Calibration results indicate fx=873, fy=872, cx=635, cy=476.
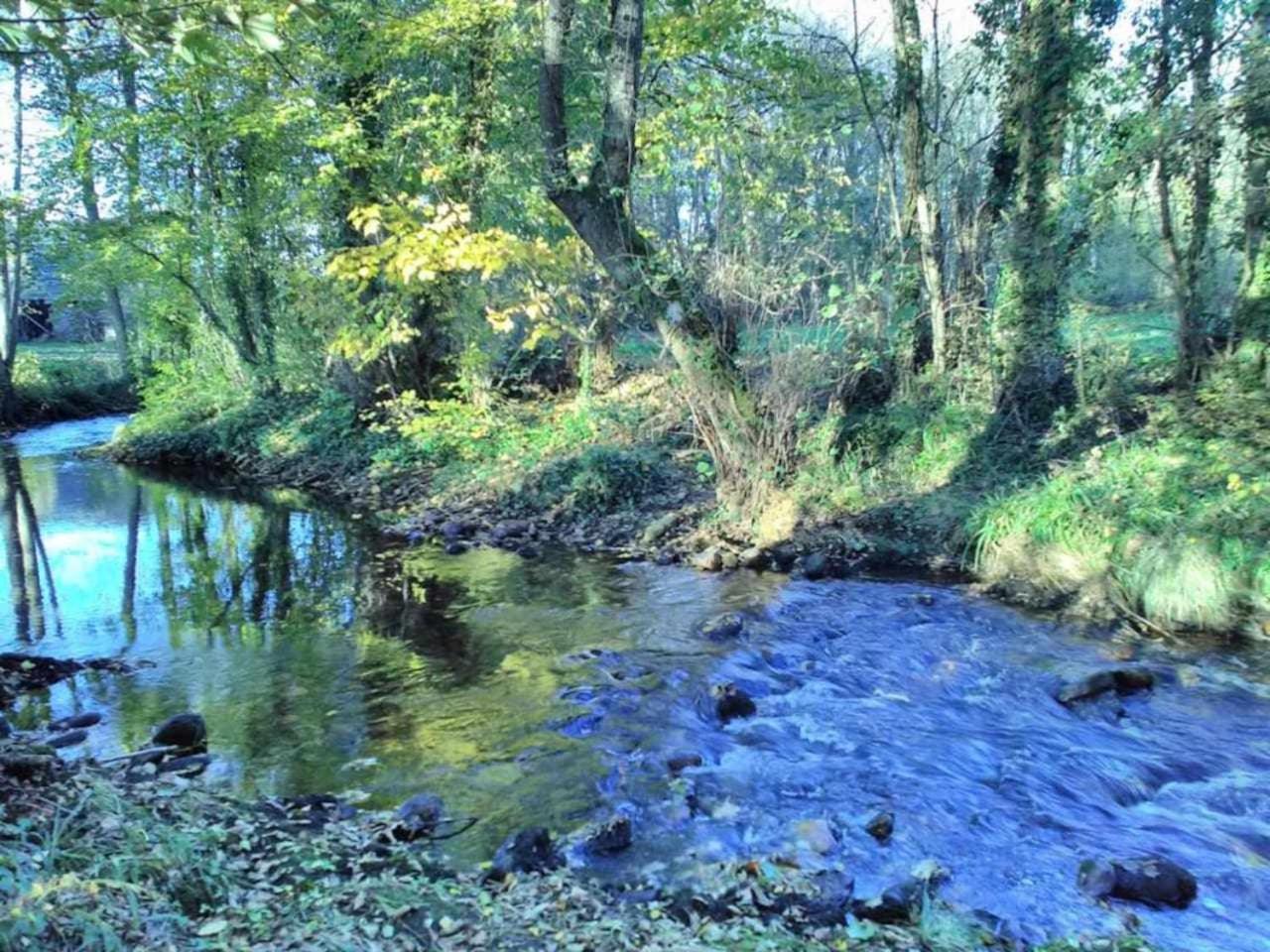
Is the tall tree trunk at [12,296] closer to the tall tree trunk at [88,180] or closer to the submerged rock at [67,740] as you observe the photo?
the tall tree trunk at [88,180]

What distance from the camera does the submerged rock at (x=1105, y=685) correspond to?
6332 mm

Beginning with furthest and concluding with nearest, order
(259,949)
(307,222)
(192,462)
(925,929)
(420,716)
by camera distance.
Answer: (192,462)
(307,222)
(420,716)
(925,929)
(259,949)

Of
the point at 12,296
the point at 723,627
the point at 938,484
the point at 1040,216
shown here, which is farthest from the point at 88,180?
the point at 1040,216

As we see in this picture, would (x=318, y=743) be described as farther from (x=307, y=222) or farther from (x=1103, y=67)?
(x=307, y=222)

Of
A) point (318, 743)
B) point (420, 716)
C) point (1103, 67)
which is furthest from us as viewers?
point (1103, 67)

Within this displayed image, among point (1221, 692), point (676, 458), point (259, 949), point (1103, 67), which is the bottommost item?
point (1221, 692)

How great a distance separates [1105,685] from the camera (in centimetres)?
641

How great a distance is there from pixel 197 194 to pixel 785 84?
44.1 feet

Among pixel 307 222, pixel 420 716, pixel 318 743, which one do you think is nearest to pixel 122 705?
pixel 318 743

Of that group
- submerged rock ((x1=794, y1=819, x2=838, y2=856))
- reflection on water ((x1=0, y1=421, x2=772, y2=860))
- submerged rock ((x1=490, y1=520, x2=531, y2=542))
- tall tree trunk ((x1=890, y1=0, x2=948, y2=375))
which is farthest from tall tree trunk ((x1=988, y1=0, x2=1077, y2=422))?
submerged rock ((x1=794, y1=819, x2=838, y2=856))

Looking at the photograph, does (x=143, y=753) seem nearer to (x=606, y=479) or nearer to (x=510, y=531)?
(x=510, y=531)

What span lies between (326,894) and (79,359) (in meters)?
32.0

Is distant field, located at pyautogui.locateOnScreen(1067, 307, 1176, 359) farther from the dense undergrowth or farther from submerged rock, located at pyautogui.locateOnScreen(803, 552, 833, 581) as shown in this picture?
the dense undergrowth

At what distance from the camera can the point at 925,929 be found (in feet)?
12.7
